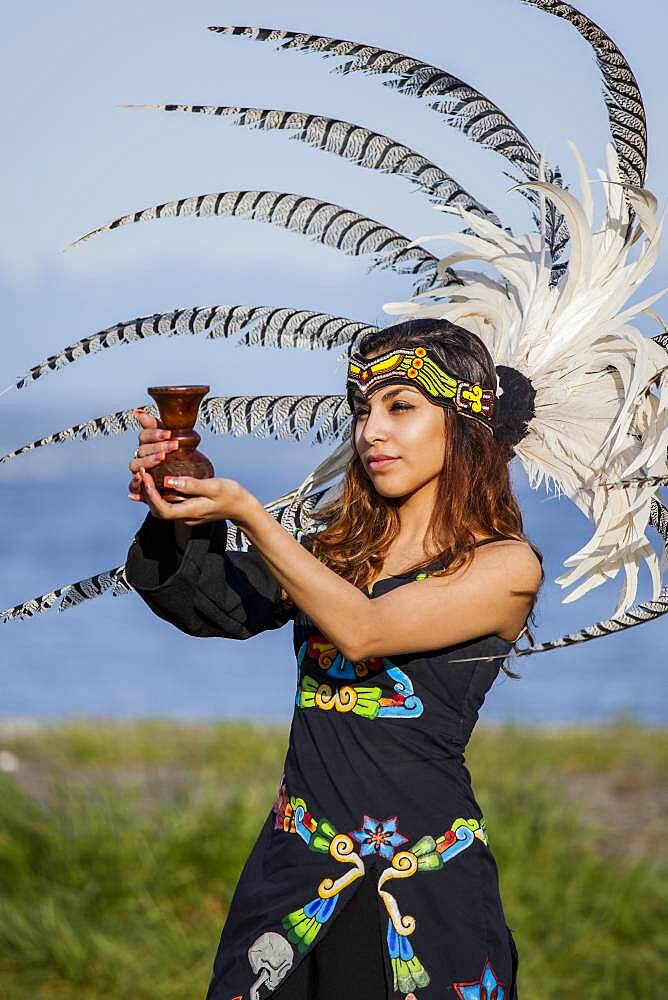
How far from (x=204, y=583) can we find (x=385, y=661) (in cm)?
36

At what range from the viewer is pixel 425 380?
7.89 ft

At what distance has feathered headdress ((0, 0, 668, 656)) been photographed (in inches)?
101

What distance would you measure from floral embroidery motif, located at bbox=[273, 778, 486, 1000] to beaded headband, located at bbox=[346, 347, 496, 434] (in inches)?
29.5

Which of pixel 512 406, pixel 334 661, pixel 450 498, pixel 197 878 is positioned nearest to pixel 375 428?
Answer: pixel 450 498

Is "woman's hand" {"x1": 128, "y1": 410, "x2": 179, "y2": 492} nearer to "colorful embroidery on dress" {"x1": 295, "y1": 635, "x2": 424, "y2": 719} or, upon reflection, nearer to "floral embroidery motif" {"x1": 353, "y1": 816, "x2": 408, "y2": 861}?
"colorful embroidery on dress" {"x1": 295, "y1": 635, "x2": 424, "y2": 719}

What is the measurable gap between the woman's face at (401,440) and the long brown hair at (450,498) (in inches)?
1.2

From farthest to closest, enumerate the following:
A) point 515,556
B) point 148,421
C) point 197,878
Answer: point 197,878
point 515,556
point 148,421

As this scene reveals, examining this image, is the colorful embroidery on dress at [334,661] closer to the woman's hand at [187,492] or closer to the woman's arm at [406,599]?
the woman's arm at [406,599]

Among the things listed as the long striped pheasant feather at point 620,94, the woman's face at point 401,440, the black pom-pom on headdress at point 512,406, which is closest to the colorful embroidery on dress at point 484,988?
the woman's face at point 401,440

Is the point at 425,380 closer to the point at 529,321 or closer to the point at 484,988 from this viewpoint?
the point at 529,321

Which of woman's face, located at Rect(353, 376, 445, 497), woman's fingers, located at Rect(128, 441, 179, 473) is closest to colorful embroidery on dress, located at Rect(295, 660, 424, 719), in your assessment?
woman's face, located at Rect(353, 376, 445, 497)

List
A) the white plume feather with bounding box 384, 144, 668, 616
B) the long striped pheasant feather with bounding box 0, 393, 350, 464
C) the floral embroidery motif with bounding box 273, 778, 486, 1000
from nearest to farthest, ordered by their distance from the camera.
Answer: the floral embroidery motif with bounding box 273, 778, 486, 1000
the white plume feather with bounding box 384, 144, 668, 616
the long striped pheasant feather with bounding box 0, 393, 350, 464

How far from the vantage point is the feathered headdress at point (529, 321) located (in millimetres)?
2559

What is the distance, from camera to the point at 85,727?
6.18 metres
